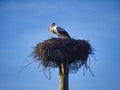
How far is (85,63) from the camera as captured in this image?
11.8 meters

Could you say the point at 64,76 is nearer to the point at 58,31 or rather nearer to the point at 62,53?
the point at 62,53

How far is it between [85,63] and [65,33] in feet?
9.15

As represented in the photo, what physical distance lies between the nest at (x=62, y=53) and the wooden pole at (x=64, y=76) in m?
0.17

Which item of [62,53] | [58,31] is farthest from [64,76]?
[58,31]

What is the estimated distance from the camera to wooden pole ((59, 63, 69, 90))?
11.5 metres

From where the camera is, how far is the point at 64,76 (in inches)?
460

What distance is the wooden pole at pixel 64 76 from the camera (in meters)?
11.5

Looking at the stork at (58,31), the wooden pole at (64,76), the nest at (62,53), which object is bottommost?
the wooden pole at (64,76)

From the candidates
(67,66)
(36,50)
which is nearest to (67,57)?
(67,66)

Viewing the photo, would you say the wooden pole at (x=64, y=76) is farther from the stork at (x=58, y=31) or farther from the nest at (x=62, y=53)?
the stork at (x=58, y=31)

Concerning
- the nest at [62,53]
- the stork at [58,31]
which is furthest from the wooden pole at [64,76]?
the stork at [58,31]

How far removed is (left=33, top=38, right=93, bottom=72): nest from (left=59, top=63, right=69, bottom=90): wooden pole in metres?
0.17

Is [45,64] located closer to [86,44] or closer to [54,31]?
[86,44]

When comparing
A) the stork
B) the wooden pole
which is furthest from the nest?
the stork
